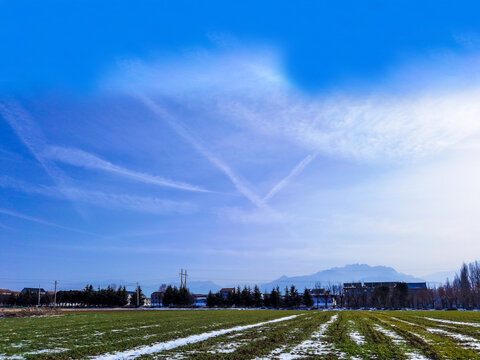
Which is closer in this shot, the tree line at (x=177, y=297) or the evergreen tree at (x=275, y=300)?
the evergreen tree at (x=275, y=300)

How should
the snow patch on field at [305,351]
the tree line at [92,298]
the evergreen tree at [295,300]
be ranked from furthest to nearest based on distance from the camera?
1. the tree line at [92,298]
2. the evergreen tree at [295,300]
3. the snow patch on field at [305,351]

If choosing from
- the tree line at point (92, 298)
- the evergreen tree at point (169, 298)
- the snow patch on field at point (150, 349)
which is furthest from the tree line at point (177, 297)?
the snow patch on field at point (150, 349)

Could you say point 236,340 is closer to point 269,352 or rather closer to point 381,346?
point 269,352

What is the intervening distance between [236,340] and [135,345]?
6.68 meters

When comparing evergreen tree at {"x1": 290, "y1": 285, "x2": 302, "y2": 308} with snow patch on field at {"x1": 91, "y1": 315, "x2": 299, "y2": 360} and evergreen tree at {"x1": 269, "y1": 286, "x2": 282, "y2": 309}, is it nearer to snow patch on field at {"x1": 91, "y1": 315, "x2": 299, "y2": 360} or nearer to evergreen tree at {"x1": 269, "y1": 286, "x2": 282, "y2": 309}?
evergreen tree at {"x1": 269, "y1": 286, "x2": 282, "y2": 309}

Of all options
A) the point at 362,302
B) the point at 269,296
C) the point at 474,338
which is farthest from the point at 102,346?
the point at 362,302

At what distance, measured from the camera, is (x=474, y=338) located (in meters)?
24.3

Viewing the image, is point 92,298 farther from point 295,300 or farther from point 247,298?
point 295,300

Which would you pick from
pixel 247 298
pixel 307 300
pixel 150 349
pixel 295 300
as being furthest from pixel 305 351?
pixel 247 298

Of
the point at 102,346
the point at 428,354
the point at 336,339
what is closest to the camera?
the point at 428,354

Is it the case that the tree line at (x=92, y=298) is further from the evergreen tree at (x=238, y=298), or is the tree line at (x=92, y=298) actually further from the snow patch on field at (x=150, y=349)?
the snow patch on field at (x=150, y=349)

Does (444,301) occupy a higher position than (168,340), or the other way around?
(168,340)

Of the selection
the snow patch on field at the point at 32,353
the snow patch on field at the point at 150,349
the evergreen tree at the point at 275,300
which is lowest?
the evergreen tree at the point at 275,300

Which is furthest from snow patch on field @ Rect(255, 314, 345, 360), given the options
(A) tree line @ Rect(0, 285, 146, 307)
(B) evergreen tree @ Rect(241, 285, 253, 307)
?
(A) tree line @ Rect(0, 285, 146, 307)
